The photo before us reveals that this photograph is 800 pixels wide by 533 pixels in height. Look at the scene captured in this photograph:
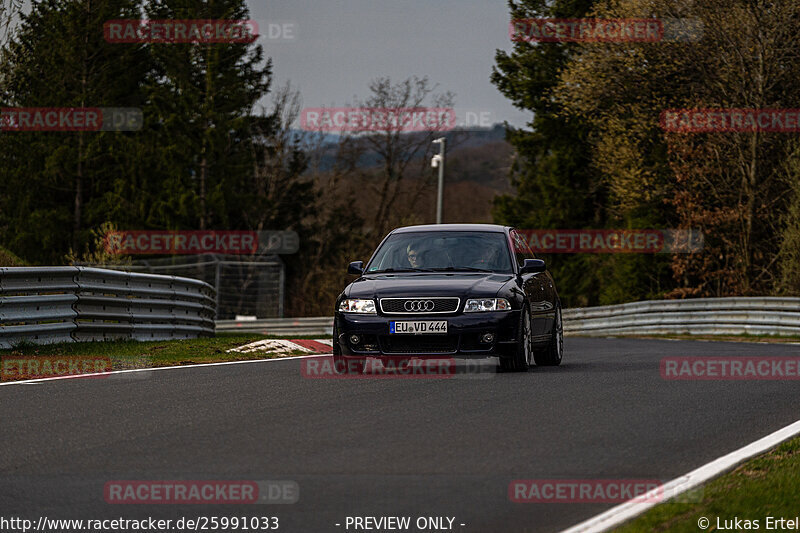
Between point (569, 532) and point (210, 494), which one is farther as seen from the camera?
point (210, 494)

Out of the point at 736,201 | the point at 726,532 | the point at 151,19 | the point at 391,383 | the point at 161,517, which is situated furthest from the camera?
the point at 151,19

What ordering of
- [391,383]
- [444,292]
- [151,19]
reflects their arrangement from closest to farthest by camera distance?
[391,383], [444,292], [151,19]

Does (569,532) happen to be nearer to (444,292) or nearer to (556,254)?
(444,292)

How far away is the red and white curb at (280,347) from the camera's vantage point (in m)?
16.7

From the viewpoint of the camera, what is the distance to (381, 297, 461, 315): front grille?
12172mm

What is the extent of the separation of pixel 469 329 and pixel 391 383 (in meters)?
1.13

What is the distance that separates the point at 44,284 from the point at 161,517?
984 cm

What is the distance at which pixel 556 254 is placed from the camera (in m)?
54.2

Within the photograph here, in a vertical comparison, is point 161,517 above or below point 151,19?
below

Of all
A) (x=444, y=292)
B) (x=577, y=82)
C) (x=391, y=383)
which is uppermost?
(x=577, y=82)

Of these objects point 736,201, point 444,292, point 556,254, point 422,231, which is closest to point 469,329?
point 444,292
